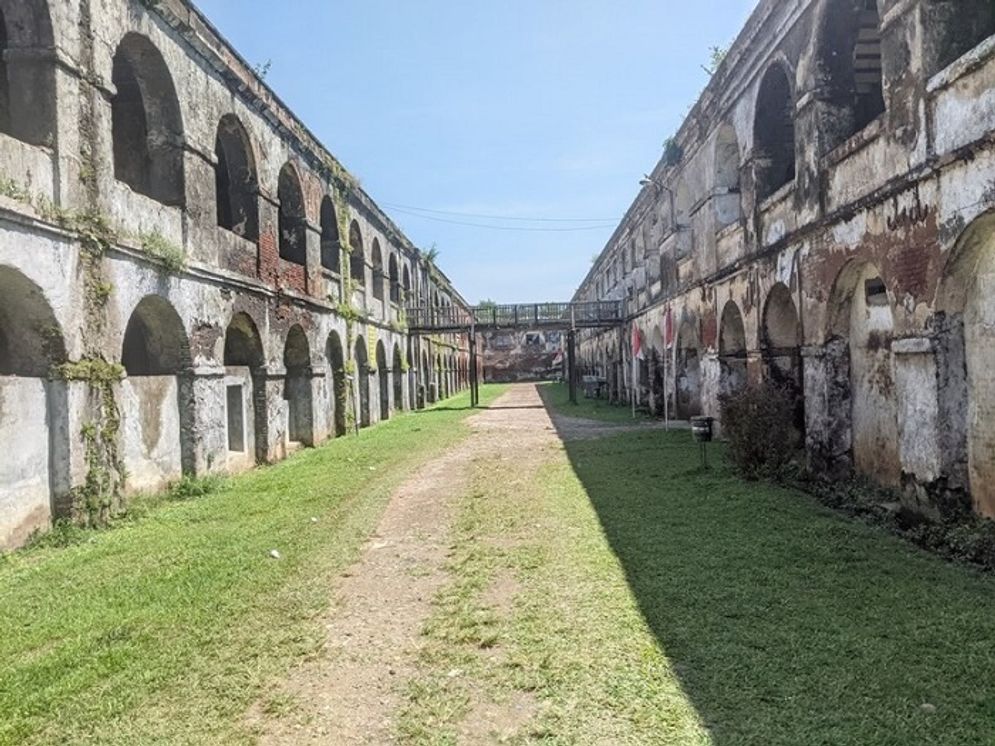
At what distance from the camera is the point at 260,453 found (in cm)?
1152

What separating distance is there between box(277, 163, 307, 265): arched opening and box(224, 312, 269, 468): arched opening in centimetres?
296

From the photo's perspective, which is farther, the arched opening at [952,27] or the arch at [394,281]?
the arch at [394,281]

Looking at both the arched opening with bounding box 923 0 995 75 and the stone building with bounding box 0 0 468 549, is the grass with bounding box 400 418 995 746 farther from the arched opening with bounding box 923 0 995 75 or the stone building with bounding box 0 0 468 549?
the arched opening with bounding box 923 0 995 75

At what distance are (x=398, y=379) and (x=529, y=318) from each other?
545cm

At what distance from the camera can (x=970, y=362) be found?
19.5 ft

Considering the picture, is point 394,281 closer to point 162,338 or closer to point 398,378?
point 398,378

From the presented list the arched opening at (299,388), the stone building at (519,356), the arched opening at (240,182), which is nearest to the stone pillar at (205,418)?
the arched opening at (240,182)

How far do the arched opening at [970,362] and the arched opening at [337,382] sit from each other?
1206 centimetres

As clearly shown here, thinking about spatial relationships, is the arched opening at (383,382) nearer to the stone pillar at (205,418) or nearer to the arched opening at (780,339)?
the stone pillar at (205,418)

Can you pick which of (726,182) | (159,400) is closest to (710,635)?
(159,400)

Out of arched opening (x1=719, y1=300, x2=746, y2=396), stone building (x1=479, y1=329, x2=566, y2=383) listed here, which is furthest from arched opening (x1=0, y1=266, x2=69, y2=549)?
stone building (x1=479, y1=329, x2=566, y2=383)

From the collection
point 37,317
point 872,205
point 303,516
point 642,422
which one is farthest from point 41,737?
point 642,422

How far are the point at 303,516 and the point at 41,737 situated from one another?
4275 millimetres

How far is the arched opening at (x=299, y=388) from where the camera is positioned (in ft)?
44.8
